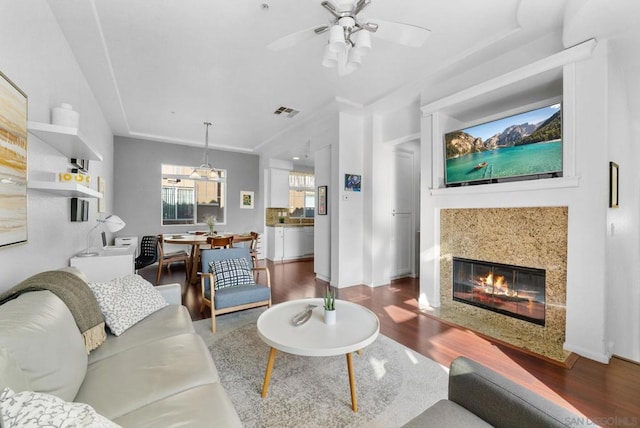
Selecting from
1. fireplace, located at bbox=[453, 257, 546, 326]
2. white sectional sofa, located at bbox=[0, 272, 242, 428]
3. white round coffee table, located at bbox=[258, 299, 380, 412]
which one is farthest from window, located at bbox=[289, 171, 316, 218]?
white sectional sofa, located at bbox=[0, 272, 242, 428]

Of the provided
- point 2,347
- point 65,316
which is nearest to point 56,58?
point 65,316

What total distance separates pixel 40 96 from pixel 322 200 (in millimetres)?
3694

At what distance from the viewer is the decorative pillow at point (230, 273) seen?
3125mm

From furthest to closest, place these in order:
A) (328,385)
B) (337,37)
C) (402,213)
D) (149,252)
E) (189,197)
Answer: (189,197) → (402,213) → (149,252) → (328,385) → (337,37)

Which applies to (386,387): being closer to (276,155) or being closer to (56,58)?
(56,58)

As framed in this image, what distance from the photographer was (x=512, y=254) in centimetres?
286

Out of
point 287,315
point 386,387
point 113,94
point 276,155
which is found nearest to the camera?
point 386,387

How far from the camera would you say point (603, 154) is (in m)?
2.22

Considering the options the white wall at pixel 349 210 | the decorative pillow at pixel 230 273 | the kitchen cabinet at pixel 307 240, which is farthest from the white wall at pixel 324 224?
the kitchen cabinet at pixel 307 240

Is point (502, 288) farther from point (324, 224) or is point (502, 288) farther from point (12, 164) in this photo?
point (12, 164)

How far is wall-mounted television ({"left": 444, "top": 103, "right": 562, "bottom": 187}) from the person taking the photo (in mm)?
2520

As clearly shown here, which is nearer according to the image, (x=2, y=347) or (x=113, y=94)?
(x=2, y=347)

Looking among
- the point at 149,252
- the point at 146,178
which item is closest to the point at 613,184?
the point at 149,252

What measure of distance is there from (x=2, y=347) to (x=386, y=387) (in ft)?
6.49
